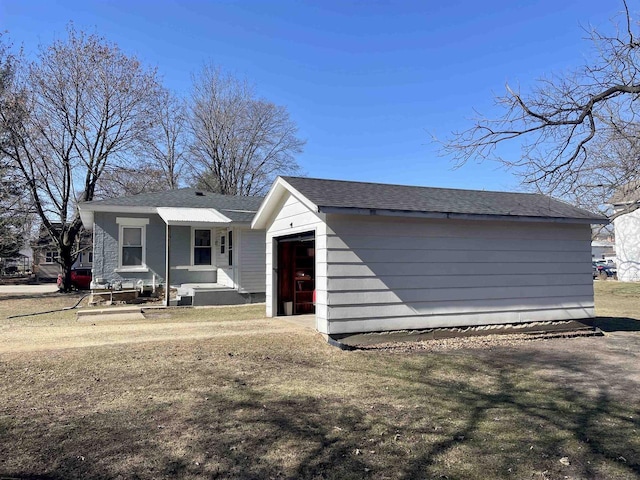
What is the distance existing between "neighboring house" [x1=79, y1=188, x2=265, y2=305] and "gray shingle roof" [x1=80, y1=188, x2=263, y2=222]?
0.03 meters

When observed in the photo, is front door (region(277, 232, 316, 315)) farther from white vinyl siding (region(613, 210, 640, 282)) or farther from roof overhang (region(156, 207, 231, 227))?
white vinyl siding (region(613, 210, 640, 282))

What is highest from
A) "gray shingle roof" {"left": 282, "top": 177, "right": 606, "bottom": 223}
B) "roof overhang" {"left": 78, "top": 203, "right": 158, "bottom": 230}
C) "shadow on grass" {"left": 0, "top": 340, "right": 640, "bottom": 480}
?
"roof overhang" {"left": 78, "top": 203, "right": 158, "bottom": 230}

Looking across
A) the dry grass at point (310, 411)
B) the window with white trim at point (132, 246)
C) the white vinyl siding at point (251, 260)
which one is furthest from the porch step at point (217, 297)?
the dry grass at point (310, 411)

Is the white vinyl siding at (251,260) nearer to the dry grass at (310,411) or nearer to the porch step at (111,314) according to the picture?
the porch step at (111,314)

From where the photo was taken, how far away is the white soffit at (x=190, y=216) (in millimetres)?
14328

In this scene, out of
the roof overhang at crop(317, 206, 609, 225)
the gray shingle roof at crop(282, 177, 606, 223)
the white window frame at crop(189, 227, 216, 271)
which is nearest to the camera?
the roof overhang at crop(317, 206, 609, 225)

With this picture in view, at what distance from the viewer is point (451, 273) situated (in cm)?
915

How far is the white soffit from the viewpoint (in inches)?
564

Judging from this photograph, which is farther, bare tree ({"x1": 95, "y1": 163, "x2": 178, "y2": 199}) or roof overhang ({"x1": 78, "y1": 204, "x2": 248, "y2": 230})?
bare tree ({"x1": 95, "y1": 163, "x2": 178, "y2": 199})

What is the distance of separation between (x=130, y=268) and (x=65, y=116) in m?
9.50

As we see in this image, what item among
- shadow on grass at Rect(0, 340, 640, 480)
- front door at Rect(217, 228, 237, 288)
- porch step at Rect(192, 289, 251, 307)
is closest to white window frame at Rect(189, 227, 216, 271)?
front door at Rect(217, 228, 237, 288)

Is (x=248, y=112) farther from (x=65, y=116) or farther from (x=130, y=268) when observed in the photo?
(x=130, y=268)

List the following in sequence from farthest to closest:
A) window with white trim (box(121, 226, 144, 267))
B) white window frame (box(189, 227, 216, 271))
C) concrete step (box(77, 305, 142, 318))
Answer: white window frame (box(189, 227, 216, 271))
window with white trim (box(121, 226, 144, 267))
concrete step (box(77, 305, 142, 318))

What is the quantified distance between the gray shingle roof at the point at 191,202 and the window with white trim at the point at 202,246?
1027 millimetres
